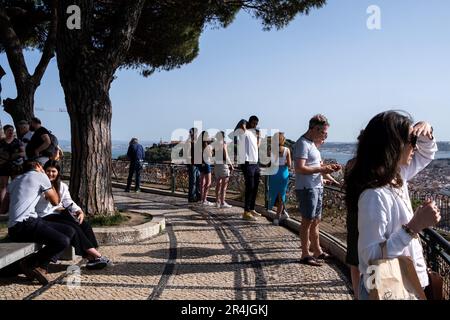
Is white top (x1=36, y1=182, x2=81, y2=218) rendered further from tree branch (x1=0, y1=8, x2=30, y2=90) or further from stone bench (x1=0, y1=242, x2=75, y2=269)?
tree branch (x1=0, y1=8, x2=30, y2=90)

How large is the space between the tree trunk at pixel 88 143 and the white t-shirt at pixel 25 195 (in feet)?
7.79

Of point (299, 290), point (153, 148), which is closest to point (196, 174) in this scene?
point (299, 290)

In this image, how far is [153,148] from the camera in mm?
27609

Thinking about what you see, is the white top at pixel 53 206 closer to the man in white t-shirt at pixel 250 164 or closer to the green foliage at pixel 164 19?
the man in white t-shirt at pixel 250 164

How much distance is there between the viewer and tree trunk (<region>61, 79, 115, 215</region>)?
726cm

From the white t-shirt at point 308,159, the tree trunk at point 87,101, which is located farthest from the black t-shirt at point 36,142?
the white t-shirt at point 308,159

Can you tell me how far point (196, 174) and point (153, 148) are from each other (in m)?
16.7

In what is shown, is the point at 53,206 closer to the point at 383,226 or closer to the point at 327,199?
the point at 383,226

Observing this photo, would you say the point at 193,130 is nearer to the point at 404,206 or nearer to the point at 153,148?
the point at 404,206

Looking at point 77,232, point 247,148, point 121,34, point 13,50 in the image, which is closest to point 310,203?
point 77,232

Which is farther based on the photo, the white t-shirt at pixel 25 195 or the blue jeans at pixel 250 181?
the blue jeans at pixel 250 181

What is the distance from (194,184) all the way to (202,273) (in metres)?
6.20

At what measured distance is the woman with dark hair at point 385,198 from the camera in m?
2.11

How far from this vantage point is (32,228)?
15.4 feet
